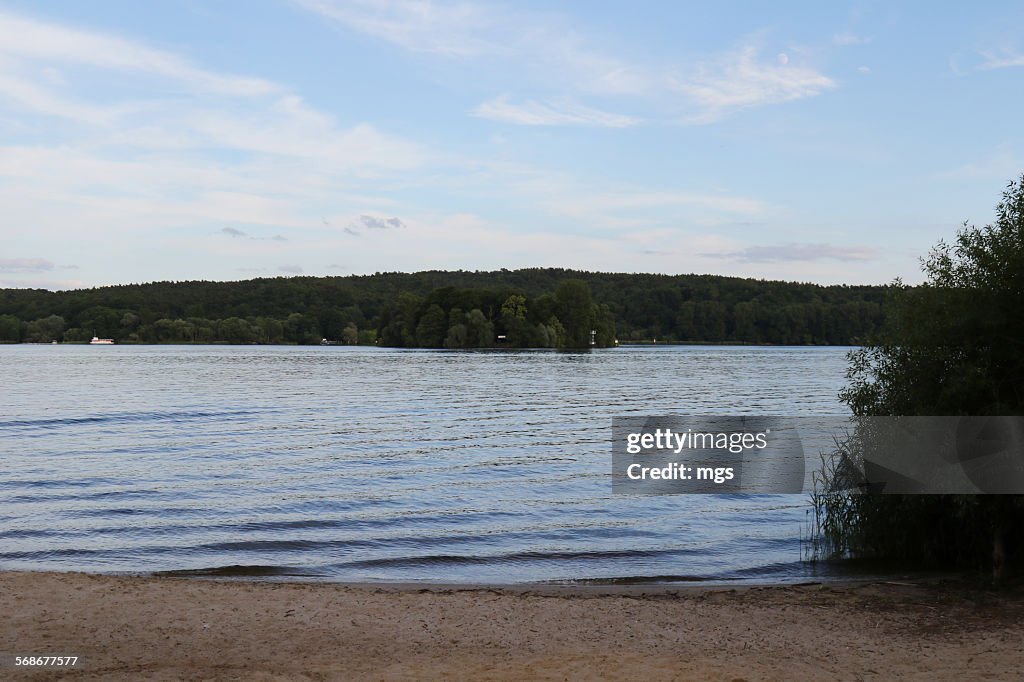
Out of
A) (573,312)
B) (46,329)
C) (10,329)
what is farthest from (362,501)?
(10,329)

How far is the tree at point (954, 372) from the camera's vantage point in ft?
38.0

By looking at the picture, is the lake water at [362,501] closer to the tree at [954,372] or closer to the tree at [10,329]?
the tree at [954,372]

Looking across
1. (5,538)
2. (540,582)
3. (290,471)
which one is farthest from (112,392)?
(540,582)

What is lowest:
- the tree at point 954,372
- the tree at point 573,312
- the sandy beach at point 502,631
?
the sandy beach at point 502,631

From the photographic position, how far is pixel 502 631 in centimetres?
980

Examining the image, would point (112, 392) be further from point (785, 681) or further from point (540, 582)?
point (785, 681)

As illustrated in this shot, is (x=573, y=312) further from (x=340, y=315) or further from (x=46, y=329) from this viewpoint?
(x=46, y=329)

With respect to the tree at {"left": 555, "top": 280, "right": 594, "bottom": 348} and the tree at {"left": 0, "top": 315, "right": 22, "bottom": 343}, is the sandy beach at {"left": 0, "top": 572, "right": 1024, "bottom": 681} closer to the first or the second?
the tree at {"left": 555, "top": 280, "right": 594, "bottom": 348}
